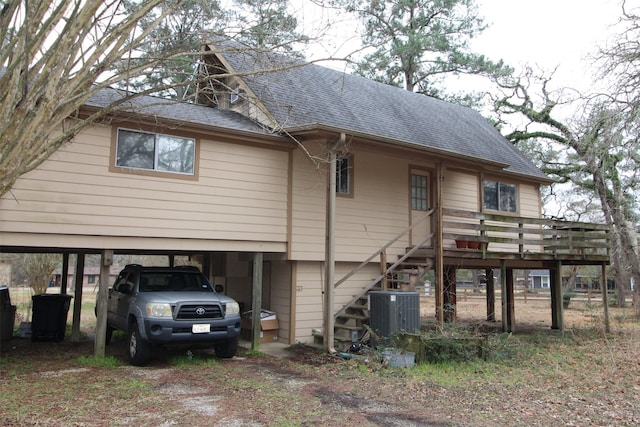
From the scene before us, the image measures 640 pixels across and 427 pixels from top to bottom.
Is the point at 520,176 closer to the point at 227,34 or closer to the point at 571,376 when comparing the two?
the point at 571,376

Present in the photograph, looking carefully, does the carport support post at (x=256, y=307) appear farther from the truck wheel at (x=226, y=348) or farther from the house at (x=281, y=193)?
the truck wheel at (x=226, y=348)

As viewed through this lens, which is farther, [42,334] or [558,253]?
[558,253]

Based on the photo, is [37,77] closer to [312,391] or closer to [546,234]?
[312,391]

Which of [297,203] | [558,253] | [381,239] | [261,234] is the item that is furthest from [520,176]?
[261,234]

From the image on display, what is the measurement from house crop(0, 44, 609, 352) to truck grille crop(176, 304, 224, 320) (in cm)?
157

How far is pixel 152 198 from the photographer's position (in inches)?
405

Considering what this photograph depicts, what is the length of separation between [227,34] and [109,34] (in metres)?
2.52

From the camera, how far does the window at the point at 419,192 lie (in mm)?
14734

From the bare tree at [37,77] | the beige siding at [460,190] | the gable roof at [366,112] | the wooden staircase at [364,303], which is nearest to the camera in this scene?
the bare tree at [37,77]

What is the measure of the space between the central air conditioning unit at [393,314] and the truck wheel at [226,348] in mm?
2841

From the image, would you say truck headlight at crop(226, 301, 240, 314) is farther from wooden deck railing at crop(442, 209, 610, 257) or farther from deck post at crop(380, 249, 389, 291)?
wooden deck railing at crop(442, 209, 610, 257)

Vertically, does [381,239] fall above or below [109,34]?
below

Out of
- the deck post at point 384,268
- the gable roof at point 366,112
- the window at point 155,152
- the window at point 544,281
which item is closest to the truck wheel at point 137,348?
the window at point 155,152

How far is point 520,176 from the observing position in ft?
57.2
